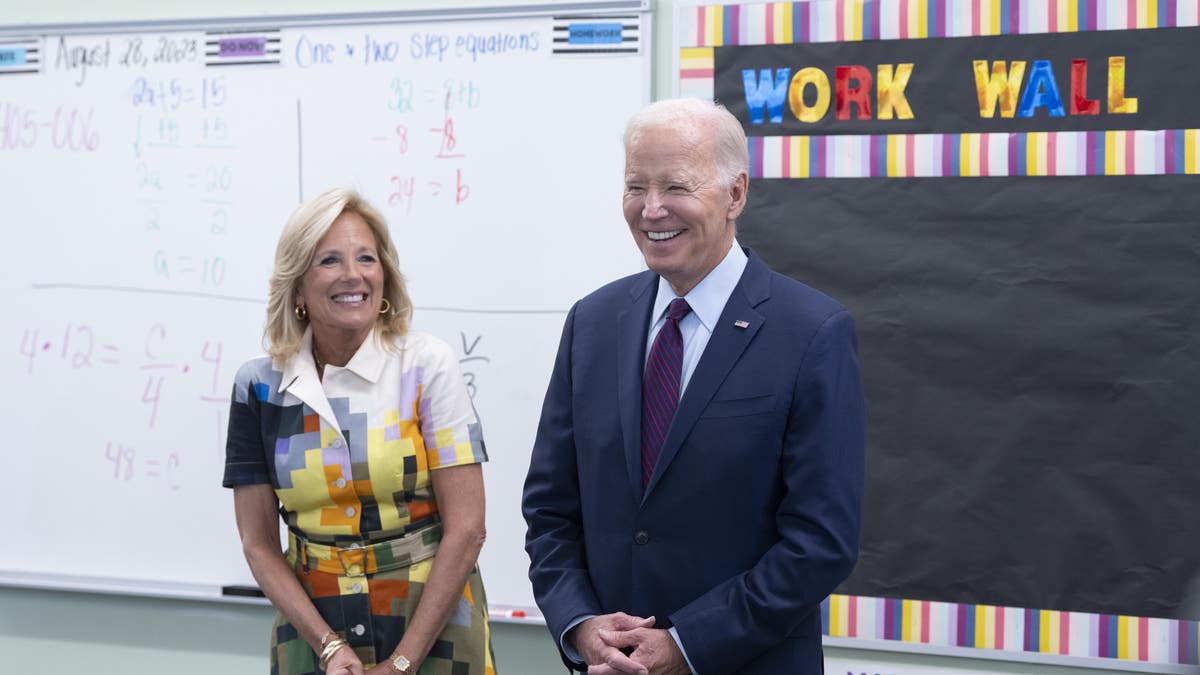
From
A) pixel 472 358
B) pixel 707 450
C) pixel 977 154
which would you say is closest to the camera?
pixel 707 450

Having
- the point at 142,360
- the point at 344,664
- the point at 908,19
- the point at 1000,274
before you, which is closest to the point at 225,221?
the point at 142,360

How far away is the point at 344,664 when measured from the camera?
176 cm

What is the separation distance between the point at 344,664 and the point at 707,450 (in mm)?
776

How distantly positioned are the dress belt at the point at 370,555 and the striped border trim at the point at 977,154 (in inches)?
44.2

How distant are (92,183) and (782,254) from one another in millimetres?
1743

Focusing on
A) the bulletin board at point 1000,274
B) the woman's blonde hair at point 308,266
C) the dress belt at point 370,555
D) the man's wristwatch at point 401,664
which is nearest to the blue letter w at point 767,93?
the bulletin board at point 1000,274

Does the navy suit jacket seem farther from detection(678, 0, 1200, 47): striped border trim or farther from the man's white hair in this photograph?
detection(678, 0, 1200, 47): striped border trim

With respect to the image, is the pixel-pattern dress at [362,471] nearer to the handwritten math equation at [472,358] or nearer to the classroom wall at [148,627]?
the handwritten math equation at [472,358]

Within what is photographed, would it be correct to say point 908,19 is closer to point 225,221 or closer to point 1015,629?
point 1015,629

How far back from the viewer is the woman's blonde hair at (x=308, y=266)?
182 centimetres

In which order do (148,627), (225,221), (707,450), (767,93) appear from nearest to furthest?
(707,450), (767,93), (225,221), (148,627)

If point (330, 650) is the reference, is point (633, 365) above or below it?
above

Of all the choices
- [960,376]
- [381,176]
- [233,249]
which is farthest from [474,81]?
[960,376]

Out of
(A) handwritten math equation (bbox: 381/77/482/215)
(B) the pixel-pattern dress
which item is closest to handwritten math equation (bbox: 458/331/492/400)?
(A) handwritten math equation (bbox: 381/77/482/215)
